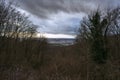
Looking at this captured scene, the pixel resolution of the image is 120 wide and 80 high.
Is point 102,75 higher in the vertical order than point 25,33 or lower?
lower

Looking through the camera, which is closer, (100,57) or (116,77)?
(116,77)

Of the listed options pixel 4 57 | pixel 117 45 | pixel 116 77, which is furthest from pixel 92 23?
pixel 117 45

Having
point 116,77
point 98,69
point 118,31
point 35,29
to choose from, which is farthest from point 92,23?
point 35,29

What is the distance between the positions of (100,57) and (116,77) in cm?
657

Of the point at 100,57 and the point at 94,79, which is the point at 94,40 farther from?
the point at 94,79

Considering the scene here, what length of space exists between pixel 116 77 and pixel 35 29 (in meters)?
40.3

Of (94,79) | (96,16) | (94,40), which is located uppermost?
(96,16)

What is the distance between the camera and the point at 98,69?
11.7m

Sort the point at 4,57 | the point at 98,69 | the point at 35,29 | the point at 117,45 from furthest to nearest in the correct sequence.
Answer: the point at 35,29
the point at 117,45
the point at 4,57
the point at 98,69

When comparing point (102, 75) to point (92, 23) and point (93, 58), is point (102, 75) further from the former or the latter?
point (92, 23)

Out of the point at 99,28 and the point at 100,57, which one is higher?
the point at 99,28

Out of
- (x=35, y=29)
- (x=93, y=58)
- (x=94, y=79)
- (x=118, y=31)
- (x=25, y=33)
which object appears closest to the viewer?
(x=94, y=79)

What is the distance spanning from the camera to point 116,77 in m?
10.3

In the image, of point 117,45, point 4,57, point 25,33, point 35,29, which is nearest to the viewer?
point 4,57
